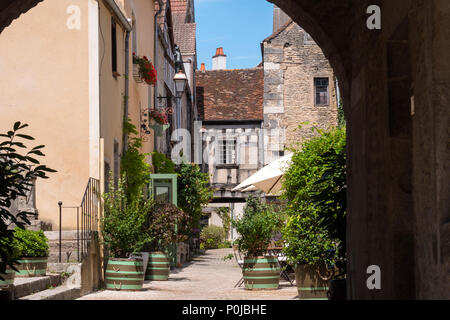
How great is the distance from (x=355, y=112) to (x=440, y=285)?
209cm

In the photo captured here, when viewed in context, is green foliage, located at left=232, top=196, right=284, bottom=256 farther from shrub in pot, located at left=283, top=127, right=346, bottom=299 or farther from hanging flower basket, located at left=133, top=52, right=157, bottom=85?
hanging flower basket, located at left=133, top=52, right=157, bottom=85

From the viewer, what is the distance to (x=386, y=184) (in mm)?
4680

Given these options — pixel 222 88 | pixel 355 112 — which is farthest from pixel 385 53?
pixel 222 88

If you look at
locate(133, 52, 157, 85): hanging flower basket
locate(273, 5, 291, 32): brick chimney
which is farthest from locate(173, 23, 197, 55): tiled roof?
locate(133, 52, 157, 85): hanging flower basket

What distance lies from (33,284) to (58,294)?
32 centimetres

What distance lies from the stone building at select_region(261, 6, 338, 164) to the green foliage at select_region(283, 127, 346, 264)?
1545 centimetres

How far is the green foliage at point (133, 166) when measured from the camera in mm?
13727

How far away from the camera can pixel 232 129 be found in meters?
28.6

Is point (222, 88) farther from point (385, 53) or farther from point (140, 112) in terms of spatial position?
point (385, 53)

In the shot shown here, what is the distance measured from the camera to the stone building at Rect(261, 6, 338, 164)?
26266 mm

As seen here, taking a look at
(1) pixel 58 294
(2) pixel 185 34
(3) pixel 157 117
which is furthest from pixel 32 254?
(2) pixel 185 34

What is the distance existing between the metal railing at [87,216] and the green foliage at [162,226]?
1423 mm

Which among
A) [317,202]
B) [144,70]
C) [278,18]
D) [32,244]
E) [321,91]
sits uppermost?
[278,18]

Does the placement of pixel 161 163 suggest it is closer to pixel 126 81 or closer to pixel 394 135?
pixel 126 81
